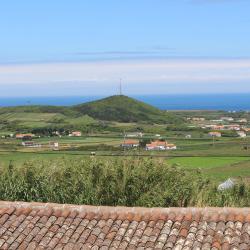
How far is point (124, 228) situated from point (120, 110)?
398ft

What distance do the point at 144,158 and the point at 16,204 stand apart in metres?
5.55

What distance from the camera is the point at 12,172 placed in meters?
17.4

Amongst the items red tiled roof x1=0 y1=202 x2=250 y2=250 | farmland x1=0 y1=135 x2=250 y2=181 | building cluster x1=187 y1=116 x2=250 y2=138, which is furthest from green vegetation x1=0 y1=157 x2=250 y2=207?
building cluster x1=187 y1=116 x2=250 y2=138

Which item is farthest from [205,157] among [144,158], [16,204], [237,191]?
[16,204]

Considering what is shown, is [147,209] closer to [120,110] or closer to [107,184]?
[107,184]

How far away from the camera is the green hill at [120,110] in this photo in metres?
127

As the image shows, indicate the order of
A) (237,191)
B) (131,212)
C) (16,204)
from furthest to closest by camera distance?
(237,191) → (16,204) → (131,212)

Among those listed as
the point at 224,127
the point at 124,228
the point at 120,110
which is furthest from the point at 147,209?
the point at 120,110

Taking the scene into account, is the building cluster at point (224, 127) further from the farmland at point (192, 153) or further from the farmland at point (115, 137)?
the farmland at point (192, 153)

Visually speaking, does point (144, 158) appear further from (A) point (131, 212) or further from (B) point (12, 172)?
(A) point (131, 212)

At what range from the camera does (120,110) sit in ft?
436

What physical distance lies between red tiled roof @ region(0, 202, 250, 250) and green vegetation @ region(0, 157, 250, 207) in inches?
124

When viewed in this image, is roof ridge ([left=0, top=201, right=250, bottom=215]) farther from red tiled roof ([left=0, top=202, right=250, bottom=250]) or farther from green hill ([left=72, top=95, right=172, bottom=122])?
green hill ([left=72, top=95, right=172, bottom=122])

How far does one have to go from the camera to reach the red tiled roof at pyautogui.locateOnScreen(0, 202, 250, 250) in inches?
439
